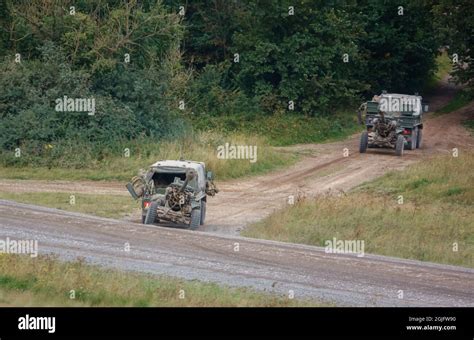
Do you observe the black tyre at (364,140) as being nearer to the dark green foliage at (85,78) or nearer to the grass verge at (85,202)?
the dark green foliage at (85,78)

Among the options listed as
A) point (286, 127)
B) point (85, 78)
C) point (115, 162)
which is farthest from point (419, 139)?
point (85, 78)

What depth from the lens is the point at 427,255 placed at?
2178 centimetres

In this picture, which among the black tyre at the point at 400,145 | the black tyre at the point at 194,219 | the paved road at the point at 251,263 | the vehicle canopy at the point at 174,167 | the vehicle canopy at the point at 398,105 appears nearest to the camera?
the paved road at the point at 251,263

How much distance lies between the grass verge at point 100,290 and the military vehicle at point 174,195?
258 inches

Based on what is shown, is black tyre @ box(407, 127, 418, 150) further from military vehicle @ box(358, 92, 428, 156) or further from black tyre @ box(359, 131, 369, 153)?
black tyre @ box(359, 131, 369, 153)

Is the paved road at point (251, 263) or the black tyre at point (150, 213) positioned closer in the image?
the paved road at point (251, 263)

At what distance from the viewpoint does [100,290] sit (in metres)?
15.4

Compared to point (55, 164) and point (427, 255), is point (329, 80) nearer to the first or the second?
point (55, 164)

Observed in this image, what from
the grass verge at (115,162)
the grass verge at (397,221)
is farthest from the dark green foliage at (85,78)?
the grass verge at (397,221)

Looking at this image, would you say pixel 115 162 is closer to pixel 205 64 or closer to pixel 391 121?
pixel 391 121

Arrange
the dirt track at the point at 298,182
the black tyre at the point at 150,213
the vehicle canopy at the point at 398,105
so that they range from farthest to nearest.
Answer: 1. the vehicle canopy at the point at 398,105
2. the dirt track at the point at 298,182
3. the black tyre at the point at 150,213

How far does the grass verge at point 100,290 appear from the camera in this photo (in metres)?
15.0

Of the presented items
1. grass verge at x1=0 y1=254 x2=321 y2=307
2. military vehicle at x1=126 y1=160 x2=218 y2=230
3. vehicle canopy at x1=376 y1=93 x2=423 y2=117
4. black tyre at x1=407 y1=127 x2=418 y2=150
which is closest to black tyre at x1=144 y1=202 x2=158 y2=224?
military vehicle at x1=126 y1=160 x2=218 y2=230

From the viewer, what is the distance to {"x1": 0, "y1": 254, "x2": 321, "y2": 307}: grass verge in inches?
590
